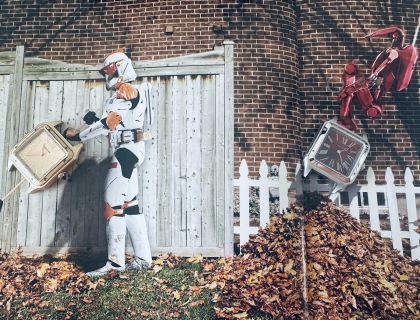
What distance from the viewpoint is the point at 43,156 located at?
369 cm

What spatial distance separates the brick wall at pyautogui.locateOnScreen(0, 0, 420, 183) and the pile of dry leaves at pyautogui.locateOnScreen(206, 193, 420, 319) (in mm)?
634

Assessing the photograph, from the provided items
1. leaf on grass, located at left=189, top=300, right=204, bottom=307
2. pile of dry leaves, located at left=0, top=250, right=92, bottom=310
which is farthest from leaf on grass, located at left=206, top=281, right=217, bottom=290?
pile of dry leaves, located at left=0, top=250, right=92, bottom=310

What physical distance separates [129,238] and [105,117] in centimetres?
128

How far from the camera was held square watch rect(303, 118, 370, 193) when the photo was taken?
3744mm

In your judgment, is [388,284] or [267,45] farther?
[267,45]

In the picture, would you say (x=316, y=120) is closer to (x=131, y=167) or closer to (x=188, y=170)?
(x=188, y=170)

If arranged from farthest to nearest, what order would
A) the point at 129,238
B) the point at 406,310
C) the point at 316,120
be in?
the point at 316,120, the point at 129,238, the point at 406,310

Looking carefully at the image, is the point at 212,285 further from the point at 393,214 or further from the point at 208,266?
the point at 393,214

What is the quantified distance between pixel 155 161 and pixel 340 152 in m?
1.91

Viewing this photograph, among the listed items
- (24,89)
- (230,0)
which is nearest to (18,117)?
(24,89)

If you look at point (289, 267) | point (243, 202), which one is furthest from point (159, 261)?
point (289, 267)

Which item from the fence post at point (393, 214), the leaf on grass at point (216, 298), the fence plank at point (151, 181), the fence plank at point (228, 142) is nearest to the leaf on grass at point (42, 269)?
the fence plank at point (151, 181)

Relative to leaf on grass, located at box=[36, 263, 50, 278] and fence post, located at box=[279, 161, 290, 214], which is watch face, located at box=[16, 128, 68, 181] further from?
fence post, located at box=[279, 161, 290, 214]

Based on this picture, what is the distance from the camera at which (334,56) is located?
161 inches
